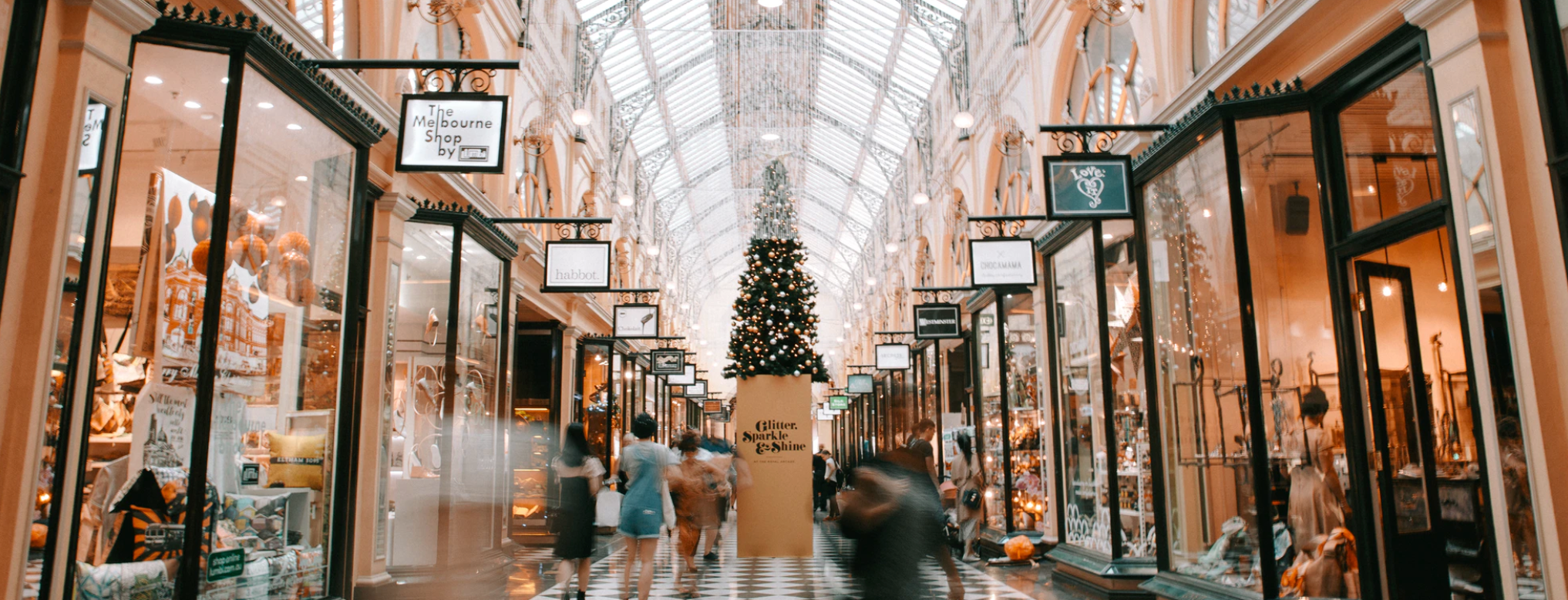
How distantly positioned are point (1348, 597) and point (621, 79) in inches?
593

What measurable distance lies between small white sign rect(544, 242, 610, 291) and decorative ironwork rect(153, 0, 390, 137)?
441cm

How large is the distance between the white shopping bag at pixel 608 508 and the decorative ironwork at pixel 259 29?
4788 millimetres

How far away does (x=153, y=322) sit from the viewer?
166 inches

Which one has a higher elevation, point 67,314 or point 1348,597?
point 67,314

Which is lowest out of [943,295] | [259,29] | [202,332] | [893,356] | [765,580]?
[765,580]

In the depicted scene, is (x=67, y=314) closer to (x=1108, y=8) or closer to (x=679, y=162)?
(x=1108, y=8)

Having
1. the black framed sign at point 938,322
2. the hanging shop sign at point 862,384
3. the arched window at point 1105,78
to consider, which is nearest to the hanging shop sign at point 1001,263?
the arched window at point 1105,78

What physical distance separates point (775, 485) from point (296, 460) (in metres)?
7.16

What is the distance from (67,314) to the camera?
12.1ft

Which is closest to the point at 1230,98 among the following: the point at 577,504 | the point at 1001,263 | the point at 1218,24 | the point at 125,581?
the point at 1218,24

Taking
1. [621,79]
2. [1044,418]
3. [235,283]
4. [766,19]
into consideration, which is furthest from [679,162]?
[235,283]

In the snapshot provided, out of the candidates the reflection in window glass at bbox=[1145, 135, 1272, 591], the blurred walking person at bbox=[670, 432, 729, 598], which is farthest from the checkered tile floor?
the reflection in window glass at bbox=[1145, 135, 1272, 591]

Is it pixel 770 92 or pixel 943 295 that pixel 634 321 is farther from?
pixel 770 92

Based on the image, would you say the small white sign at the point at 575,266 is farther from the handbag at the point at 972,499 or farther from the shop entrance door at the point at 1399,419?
the shop entrance door at the point at 1399,419
